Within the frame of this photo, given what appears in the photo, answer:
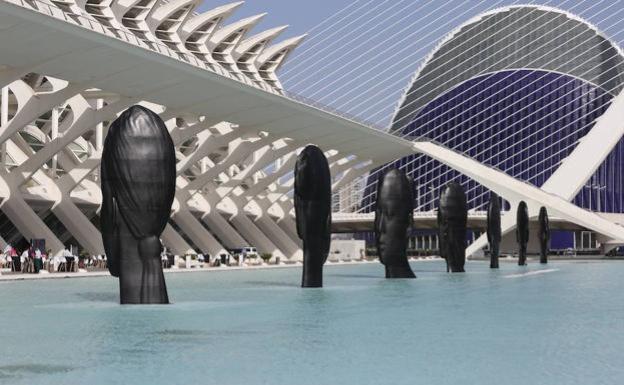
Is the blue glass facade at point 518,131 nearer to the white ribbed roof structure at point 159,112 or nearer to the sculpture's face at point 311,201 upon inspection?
the white ribbed roof structure at point 159,112

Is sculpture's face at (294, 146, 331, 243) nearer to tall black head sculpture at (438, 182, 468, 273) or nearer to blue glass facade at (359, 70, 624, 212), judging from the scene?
tall black head sculpture at (438, 182, 468, 273)

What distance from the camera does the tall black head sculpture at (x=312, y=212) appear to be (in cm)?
2306

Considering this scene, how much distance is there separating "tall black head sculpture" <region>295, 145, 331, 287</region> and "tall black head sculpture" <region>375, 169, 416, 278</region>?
4889mm

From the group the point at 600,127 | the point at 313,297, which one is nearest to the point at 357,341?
the point at 313,297

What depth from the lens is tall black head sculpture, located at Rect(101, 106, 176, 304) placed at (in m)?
17.2

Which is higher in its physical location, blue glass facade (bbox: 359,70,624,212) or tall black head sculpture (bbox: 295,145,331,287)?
blue glass facade (bbox: 359,70,624,212)

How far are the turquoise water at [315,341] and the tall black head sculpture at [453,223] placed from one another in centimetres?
1542

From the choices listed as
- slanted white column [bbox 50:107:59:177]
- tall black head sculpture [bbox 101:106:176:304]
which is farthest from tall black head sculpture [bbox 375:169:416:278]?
slanted white column [bbox 50:107:59:177]

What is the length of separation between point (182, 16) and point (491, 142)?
44839 mm

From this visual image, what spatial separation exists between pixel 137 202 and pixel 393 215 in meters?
12.2

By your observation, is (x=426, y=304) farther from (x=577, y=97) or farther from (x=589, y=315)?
(x=577, y=97)

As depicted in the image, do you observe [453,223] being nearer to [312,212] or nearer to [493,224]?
[493,224]

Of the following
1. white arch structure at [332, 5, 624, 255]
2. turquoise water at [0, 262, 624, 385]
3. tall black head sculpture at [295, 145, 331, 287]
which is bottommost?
turquoise water at [0, 262, 624, 385]

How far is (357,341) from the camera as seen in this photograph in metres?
11.2
